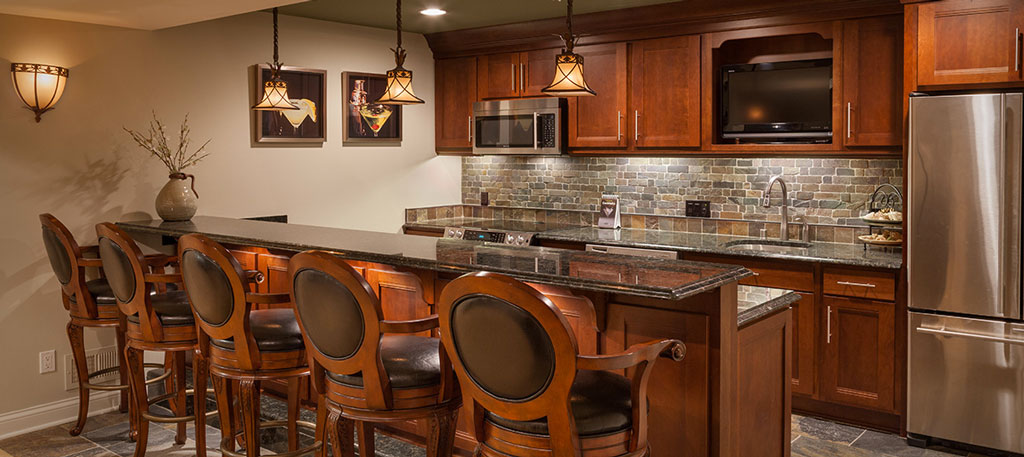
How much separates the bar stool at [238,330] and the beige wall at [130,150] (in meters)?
1.75

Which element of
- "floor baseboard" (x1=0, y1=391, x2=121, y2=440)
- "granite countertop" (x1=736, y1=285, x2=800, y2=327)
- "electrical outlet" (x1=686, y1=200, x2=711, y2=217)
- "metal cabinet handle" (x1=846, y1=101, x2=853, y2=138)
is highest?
"metal cabinet handle" (x1=846, y1=101, x2=853, y2=138)

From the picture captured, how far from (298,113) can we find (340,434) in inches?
125

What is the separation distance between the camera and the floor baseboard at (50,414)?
4262mm

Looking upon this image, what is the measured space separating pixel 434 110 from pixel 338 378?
13.2 ft

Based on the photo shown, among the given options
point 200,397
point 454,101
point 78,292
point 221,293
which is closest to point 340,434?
point 221,293

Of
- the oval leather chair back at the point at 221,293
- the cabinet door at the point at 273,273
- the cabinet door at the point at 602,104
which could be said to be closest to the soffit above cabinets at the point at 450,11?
the cabinet door at the point at 602,104

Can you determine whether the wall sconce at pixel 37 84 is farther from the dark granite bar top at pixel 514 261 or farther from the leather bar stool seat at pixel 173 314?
the leather bar stool seat at pixel 173 314

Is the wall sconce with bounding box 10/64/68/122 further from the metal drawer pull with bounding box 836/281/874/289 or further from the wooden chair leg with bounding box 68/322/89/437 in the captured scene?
the metal drawer pull with bounding box 836/281/874/289

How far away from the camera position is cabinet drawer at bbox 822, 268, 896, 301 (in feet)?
13.6

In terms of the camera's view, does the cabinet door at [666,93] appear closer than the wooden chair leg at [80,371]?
No

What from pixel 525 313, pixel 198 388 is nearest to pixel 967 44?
pixel 525 313

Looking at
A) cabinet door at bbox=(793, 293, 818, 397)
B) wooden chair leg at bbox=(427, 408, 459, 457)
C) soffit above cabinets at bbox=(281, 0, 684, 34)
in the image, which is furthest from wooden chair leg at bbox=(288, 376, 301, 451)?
cabinet door at bbox=(793, 293, 818, 397)

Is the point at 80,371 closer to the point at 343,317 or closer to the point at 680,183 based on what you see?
the point at 343,317

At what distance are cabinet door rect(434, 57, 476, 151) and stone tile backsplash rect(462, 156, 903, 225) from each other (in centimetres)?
39
